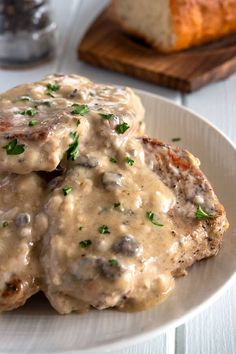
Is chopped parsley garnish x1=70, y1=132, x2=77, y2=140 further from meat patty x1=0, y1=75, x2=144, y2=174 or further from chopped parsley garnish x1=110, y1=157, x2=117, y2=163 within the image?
chopped parsley garnish x1=110, y1=157, x2=117, y2=163

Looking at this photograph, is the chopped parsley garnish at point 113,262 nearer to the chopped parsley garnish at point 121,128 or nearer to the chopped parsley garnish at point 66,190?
the chopped parsley garnish at point 66,190

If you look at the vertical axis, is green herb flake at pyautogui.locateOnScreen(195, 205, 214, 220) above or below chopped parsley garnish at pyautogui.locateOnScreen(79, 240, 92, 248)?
above

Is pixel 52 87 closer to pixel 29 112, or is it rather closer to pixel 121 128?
pixel 29 112

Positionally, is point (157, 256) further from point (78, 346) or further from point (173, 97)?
point (173, 97)

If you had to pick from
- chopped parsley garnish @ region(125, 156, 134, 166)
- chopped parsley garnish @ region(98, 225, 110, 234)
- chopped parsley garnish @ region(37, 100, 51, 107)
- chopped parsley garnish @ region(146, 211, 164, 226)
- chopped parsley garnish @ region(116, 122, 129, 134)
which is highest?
chopped parsley garnish @ region(116, 122, 129, 134)

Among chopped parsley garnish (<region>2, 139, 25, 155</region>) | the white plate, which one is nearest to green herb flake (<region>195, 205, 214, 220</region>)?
the white plate
